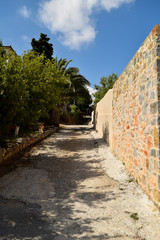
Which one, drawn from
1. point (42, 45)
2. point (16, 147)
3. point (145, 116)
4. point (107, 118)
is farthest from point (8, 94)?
point (42, 45)

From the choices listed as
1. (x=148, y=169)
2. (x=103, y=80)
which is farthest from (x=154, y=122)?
(x=103, y=80)

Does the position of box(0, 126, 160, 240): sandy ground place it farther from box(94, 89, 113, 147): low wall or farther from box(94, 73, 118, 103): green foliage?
box(94, 73, 118, 103): green foliage

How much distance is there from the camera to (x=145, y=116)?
3715 mm

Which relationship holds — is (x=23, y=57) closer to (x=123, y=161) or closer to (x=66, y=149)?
(x=66, y=149)

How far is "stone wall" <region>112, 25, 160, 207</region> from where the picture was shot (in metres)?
3.18

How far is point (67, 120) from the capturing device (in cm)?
2723

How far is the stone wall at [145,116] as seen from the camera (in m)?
3.18

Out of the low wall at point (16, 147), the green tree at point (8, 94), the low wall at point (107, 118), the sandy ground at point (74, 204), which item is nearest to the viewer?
the sandy ground at point (74, 204)

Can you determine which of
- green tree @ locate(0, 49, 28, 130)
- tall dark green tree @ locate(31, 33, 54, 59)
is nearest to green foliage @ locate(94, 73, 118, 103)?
tall dark green tree @ locate(31, 33, 54, 59)

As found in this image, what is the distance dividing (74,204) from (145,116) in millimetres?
2442

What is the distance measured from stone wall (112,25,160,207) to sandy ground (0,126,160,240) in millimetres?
431

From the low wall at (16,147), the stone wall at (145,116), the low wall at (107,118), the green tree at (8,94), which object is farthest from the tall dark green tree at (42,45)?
the stone wall at (145,116)

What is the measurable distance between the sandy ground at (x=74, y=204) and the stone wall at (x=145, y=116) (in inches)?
17.0

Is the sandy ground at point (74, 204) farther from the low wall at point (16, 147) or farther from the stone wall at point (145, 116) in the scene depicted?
the low wall at point (16, 147)
